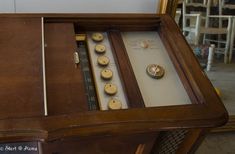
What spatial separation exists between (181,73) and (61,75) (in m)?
0.31

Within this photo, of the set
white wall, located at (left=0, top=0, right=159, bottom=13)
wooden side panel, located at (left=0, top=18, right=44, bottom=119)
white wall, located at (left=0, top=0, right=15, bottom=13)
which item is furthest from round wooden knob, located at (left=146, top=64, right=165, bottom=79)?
white wall, located at (left=0, top=0, right=15, bottom=13)

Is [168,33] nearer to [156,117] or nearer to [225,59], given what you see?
[156,117]

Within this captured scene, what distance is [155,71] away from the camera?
0.83 m

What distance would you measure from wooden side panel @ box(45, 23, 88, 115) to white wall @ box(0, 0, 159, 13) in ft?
0.84

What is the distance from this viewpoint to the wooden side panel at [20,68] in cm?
62

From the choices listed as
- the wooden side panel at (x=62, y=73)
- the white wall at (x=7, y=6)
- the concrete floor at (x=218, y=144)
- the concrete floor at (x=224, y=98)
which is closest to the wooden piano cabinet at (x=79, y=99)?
the wooden side panel at (x=62, y=73)

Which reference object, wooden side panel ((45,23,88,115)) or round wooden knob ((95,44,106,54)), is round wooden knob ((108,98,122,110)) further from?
round wooden knob ((95,44,106,54))

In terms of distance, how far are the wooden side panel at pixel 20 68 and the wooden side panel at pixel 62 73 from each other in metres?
0.03

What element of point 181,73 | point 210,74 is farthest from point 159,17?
point 210,74

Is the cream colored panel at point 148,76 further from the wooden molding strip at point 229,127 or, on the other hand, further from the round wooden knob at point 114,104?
the wooden molding strip at point 229,127

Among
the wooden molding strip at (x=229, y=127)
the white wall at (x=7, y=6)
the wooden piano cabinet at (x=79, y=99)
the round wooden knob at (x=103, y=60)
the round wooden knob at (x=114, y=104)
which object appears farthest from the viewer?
the wooden molding strip at (x=229, y=127)

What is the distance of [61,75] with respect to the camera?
73cm

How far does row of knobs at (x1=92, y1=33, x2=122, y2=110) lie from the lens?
741 mm

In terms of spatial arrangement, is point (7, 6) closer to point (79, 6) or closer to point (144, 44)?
point (79, 6)
